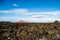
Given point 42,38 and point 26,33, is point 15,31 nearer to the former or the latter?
point 26,33

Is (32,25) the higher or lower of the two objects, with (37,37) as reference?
higher

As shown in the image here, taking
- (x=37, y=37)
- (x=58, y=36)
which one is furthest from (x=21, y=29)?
(x=58, y=36)

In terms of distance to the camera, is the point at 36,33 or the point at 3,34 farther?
the point at 36,33

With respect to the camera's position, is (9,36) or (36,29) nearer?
(9,36)

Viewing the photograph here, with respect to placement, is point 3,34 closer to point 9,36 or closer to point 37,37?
point 9,36

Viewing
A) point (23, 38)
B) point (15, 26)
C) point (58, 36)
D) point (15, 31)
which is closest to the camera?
point (58, 36)

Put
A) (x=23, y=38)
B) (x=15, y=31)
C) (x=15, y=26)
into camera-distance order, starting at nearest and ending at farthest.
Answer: (x=23, y=38), (x=15, y=31), (x=15, y=26)

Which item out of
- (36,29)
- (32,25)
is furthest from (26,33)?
(32,25)

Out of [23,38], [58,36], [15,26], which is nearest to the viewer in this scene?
[58,36]

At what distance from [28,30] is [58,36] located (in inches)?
129

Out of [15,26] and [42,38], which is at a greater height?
[15,26]

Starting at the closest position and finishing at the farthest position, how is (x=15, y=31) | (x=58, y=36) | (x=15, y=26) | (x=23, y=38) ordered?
(x=58, y=36) → (x=23, y=38) → (x=15, y=31) → (x=15, y=26)

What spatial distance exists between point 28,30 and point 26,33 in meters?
0.93

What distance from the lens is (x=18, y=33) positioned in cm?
1252
